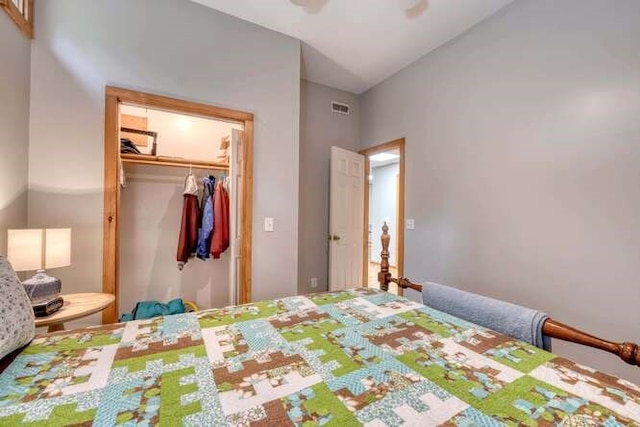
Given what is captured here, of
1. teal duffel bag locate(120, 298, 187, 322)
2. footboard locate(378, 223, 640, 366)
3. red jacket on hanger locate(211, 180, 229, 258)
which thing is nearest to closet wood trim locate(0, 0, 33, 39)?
red jacket on hanger locate(211, 180, 229, 258)

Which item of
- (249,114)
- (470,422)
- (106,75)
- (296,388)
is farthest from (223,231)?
(470,422)

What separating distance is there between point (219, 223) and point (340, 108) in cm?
222

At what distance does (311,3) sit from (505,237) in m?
2.42

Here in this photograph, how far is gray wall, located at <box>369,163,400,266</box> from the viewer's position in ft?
19.9

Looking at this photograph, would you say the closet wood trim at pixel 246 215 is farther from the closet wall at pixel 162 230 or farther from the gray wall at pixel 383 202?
the gray wall at pixel 383 202

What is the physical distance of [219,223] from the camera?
2.77 metres

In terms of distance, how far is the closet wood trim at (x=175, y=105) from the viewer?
1.96 metres

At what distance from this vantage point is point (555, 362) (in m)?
0.92

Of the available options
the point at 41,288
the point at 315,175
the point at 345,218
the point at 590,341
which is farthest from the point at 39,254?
the point at 345,218

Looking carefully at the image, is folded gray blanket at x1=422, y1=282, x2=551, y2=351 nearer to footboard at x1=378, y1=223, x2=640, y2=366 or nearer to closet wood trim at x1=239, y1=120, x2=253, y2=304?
footboard at x1=378, y1=223, x2=640, y2=366

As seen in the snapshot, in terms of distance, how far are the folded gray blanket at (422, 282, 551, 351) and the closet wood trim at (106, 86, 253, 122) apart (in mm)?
1981

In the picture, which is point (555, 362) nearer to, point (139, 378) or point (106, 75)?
point (139, 378)

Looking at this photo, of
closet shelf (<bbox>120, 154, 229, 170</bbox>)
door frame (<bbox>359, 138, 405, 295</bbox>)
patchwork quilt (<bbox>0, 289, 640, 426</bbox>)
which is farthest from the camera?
door frame (<bbox>359, 138, 405, 295</bbox>)

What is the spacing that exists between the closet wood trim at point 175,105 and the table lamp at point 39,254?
1017 millimetres
